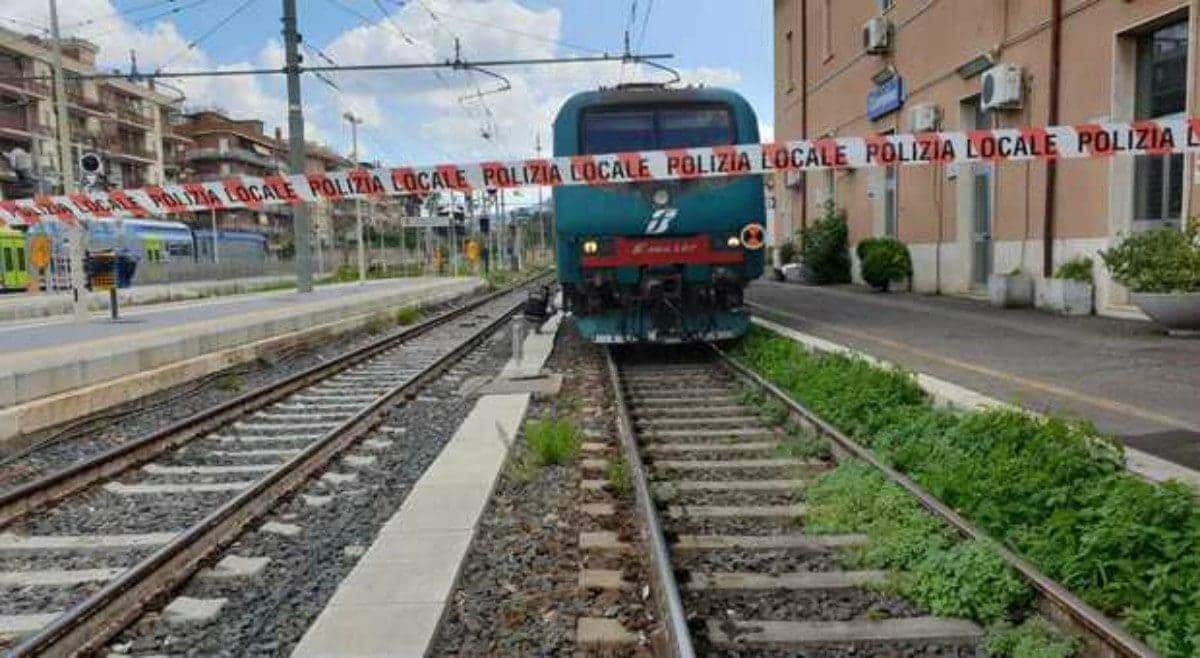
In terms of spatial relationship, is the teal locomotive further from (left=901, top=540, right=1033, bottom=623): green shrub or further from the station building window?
(left=901, top=540, right=1033, bottom=623): green shrub

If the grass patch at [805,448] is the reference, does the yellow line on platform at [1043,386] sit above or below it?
above

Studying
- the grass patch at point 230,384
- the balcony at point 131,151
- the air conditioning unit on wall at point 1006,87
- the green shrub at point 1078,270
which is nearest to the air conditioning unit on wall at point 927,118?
the air conditioning unit on wall at point 1006,87

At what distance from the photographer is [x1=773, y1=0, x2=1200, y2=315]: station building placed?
1238cm

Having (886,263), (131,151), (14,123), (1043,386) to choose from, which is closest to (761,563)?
(1043,386)

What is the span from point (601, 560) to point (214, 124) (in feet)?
337

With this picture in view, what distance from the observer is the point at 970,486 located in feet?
15.7

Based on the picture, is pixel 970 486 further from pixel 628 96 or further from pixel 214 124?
pixel 214 124

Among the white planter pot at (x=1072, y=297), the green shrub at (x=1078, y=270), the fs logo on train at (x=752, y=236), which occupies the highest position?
the fs logo on train at (x=752, y=236)

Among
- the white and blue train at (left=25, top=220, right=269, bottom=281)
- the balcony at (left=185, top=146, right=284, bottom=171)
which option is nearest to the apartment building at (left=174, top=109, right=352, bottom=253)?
the balcony at (left=185, top=146, right=284, bottom=171)

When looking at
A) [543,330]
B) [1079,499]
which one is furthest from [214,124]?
[1079,499]

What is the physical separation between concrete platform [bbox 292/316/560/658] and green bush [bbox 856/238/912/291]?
48.5 ft

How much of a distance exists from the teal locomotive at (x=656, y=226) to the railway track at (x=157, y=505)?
262 cm

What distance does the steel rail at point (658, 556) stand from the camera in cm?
331

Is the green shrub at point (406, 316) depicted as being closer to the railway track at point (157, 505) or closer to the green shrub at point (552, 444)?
the railway track at point (157, 505)
